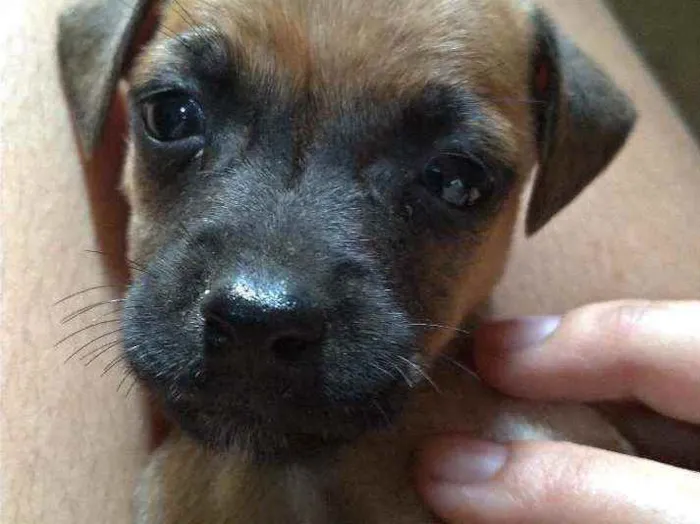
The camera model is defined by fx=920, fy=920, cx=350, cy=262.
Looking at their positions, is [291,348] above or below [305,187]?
below

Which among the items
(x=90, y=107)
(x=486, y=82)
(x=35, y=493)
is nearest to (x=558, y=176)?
(x=486, y=82)

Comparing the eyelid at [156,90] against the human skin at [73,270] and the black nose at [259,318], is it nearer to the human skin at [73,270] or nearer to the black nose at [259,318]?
the human skin at [73,270]

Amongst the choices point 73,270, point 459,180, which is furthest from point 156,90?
point 459,180

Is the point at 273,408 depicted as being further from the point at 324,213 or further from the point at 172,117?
the point at 172,117

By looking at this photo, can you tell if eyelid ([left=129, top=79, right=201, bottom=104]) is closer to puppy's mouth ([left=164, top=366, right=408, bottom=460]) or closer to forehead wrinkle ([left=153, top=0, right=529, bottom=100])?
forehead wrinkle ([left=153, top=0, right=529, bottom=100])

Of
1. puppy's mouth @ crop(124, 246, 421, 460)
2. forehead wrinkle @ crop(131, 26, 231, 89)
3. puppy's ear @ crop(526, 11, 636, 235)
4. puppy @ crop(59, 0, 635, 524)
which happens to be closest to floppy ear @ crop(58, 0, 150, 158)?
puppy @ crop(59, 0, 635, 524)

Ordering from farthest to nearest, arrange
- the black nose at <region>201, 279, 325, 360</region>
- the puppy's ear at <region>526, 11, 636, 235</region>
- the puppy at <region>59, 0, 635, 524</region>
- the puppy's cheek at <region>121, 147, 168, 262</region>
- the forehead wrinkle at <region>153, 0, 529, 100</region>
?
the puppy's ear at <region>526, 11, 636, 235</region> < the puppy's cheek at <region>121, 147, 168, 262</region> < the forehead wrinkle at <region>153, 0, 529, 100</region> < the puppy at <region>59, 0, 635, 524</region> < the black nose at <region>201, 279, 325, 360</region>

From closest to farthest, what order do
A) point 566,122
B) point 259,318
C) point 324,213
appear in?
point 259,318 → point 324,213 → point 566,122

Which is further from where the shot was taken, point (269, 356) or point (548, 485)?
point (548, 485)
